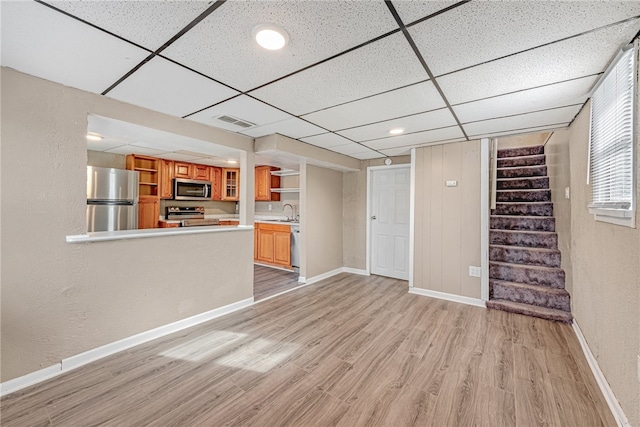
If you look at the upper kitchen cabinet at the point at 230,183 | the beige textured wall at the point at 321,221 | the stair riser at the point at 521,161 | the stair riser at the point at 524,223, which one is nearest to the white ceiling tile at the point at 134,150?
the upper kitchen cabinet at the point at 230,183

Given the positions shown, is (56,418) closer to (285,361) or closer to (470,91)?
(285,361)

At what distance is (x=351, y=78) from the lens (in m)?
1.91

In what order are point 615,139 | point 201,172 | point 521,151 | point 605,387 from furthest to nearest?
point 201,172, point 521,151, point 605,387, point 615,139

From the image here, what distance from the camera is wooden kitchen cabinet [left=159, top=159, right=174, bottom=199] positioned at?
520cm

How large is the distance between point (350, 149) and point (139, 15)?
3.26 metres

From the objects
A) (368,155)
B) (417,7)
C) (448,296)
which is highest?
(368,155)

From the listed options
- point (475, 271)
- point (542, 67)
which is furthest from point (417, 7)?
point (475, 271)

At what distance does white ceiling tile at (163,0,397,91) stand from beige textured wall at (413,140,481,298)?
9.50ft

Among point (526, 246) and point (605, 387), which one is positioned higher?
point (526, 246)

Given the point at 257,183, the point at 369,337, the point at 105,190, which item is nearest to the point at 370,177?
the point at 257,183

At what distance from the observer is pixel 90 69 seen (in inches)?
72.1

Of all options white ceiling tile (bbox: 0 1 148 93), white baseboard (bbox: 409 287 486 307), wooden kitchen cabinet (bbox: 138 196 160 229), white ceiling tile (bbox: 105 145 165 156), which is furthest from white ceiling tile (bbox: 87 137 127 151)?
white baseboard (bbox: 409 287 486 307)

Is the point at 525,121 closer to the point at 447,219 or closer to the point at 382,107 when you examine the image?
the point at 447,219

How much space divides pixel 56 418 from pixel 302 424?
1513 millimetres
